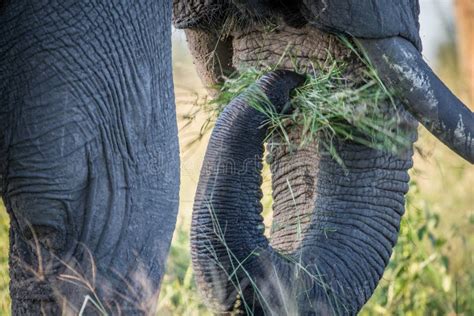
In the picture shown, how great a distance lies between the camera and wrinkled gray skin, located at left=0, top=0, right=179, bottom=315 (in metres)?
2.91

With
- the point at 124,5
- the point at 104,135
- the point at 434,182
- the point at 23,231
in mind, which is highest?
the point at 434,182

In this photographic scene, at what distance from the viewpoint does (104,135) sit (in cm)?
297

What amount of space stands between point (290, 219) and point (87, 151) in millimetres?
935

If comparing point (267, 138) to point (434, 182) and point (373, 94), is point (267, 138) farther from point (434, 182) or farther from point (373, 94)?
point (434, 182)

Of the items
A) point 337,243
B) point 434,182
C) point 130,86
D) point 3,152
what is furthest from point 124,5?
point 434,182

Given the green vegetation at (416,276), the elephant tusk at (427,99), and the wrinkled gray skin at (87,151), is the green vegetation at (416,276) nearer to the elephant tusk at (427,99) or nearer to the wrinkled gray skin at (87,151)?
the elephant tusk at (427,99)

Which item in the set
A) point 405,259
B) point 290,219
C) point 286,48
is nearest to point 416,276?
point 405,259

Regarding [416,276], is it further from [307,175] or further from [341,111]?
[341,111]

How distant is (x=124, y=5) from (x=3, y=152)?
45cm

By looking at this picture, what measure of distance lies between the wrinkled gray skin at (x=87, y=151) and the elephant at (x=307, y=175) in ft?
0.87

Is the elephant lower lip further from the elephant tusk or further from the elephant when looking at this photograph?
the elephant tusk

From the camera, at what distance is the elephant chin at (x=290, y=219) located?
3.34 m

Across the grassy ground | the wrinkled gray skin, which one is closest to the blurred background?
the grassy ground

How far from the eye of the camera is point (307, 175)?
3709 millimetres
